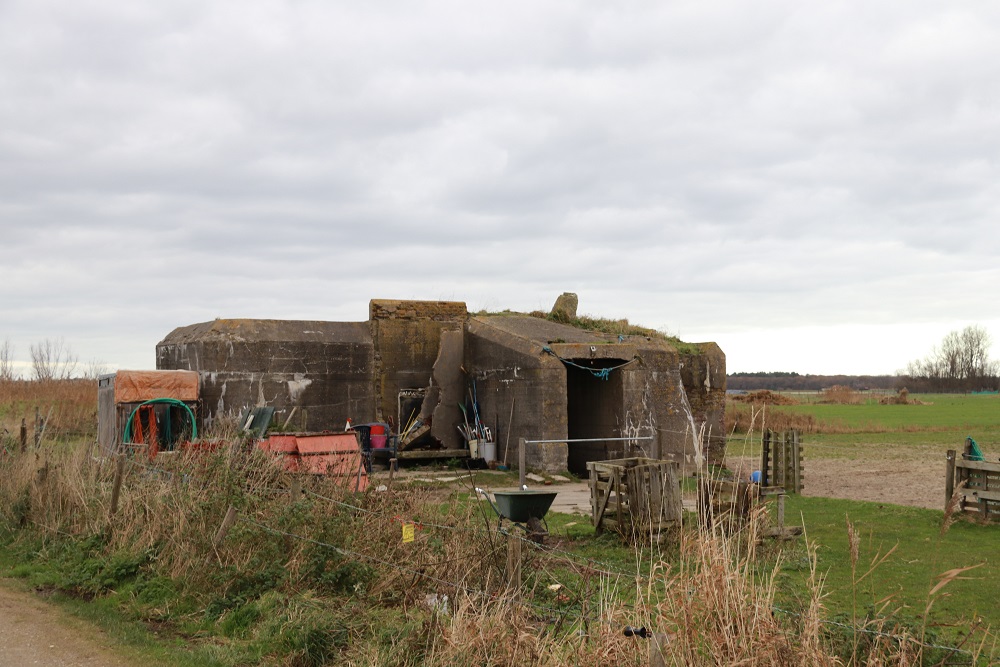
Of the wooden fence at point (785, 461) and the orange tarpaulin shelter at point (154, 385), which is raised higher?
the orange tarpaulin shelter at point (154, 385)

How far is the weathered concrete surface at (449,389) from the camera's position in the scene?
19500 millimetres

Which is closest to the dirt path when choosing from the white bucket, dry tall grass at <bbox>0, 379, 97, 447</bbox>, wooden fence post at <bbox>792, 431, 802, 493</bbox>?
the white bucket

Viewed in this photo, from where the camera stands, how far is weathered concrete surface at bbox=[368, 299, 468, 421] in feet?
63.4

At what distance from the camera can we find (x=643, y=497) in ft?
34.0

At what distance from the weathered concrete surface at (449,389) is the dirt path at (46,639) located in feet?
37.4

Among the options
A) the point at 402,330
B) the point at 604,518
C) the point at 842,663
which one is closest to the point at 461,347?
the point at 402,330

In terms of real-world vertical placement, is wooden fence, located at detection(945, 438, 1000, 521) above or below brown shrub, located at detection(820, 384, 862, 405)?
below

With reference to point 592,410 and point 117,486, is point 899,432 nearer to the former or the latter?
point 592,410

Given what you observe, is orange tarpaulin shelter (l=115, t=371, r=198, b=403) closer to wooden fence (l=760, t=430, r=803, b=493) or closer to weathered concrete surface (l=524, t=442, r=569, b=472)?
weathered concrete surface (l=524, t=442, r=569, b=472)

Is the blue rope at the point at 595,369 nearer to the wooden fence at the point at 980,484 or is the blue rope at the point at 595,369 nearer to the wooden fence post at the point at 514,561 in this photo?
the wooden fence at the point at 980,484

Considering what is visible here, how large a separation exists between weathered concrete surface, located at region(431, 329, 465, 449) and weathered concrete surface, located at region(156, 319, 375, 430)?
1423mm

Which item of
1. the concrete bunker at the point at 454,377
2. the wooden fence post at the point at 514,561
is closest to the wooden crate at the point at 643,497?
the wooden fence post at the point at 514,561

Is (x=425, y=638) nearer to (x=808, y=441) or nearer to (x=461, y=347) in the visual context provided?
(x=461, y=347)

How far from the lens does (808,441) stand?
3128 centimetres
